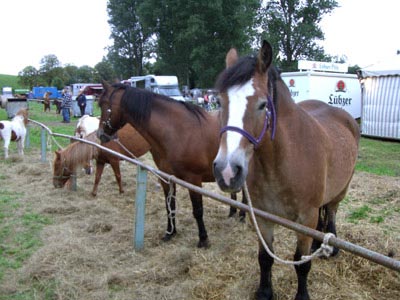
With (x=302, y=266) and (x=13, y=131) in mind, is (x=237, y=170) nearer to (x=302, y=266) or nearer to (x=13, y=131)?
(x=302, y=266)

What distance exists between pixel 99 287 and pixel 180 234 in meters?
1.44

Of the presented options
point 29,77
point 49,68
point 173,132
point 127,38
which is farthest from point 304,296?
point 49,68

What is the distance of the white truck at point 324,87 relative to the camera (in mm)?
14648

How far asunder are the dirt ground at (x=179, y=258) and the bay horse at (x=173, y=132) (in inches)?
18.1

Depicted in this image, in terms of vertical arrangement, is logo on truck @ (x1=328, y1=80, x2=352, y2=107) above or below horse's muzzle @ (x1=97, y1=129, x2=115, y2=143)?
above

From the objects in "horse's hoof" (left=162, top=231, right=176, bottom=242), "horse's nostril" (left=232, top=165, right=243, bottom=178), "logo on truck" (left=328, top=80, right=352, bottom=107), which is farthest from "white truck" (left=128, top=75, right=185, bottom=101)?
"horse's nostril" (left=232, top=165, right=243, bottom=178)

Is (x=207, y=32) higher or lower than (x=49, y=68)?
lower

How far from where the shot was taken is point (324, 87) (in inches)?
591

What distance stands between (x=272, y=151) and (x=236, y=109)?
0.56 metres

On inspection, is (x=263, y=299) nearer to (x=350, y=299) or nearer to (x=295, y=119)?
(x=350, y=299)

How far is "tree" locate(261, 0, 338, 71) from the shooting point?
102ft

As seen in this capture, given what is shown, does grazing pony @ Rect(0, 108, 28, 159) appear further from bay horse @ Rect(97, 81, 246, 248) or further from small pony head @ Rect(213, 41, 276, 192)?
small pony head @ Rect(213, 41, 276, 192)

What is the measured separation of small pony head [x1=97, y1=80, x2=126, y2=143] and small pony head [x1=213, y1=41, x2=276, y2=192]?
260 centimetres

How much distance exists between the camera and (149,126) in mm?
4078
